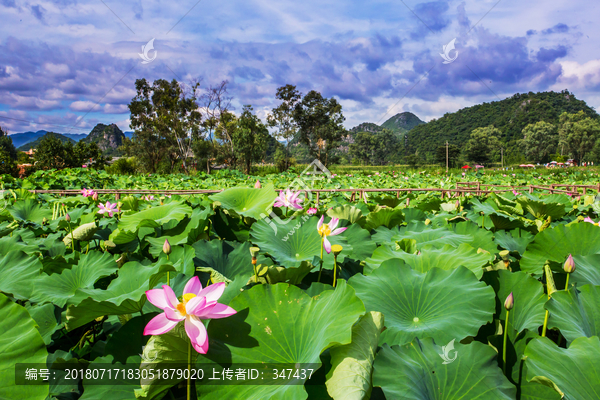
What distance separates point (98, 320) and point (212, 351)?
1.45ft

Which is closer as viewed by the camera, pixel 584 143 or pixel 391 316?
pixel 391 316

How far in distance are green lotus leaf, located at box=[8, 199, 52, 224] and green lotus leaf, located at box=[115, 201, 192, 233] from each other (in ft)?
3.32

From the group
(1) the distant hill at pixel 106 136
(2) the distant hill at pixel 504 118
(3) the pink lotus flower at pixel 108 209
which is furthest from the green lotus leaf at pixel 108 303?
(1) the distant hill at pixel 106 136

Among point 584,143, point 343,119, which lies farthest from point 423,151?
point 343,119

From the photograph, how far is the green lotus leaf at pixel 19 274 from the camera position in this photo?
80cm

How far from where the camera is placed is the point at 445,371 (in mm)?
482

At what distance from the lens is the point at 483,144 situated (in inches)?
2157

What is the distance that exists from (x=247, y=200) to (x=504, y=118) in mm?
82501

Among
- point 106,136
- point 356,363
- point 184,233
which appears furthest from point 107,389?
point 106,136

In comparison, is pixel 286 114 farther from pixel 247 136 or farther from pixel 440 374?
pixel 440 374

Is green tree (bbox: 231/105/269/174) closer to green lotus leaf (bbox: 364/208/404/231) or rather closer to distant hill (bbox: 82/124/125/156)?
green lotus leaf (bbox: 364/208/404/231)

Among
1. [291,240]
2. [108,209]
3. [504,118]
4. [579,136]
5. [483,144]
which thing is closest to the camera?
[291,240]

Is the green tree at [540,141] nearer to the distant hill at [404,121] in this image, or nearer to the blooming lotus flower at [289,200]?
the blooming lotus flower at [289,200]

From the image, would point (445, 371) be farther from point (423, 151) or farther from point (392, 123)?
point (392, 123)
